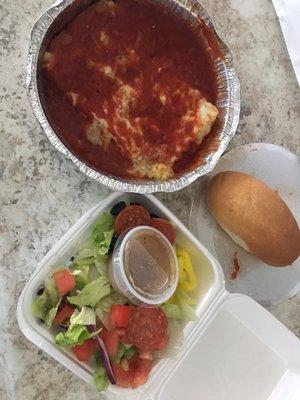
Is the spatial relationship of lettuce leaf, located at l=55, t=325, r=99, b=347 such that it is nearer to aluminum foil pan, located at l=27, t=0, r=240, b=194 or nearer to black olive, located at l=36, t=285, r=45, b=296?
black olive, located at l=36, t=285, r=45, b=296

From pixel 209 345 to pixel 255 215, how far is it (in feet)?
1.02

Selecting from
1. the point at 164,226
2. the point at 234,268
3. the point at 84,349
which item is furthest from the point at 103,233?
the point at 234,268

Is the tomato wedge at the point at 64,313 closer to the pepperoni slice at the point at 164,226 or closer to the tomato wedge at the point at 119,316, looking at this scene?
the tomato wedge at the point at 119,316

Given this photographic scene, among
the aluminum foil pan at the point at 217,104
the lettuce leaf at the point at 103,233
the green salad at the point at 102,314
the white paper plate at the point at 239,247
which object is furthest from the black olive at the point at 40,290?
the white paper plate at the point at 239,247

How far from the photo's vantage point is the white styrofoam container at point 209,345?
1349 mm

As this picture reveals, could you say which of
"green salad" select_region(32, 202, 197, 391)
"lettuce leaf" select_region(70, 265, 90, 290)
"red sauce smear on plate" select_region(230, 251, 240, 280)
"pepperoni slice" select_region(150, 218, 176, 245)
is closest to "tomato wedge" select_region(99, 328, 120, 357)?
"green salad" select_region(32, 202, 197, 391)

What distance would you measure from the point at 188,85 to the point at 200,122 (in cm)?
8

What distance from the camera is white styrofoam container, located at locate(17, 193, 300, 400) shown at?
1349mm

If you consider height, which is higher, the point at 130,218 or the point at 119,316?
the point at 130,218

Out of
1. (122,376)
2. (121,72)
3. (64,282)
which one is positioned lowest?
(122,376)

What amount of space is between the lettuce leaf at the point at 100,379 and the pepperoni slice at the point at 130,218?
0.28 meters

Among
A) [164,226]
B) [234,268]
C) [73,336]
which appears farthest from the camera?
[234,268]

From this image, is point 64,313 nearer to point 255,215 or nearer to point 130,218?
point 130,218

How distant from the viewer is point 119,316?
1.35 m
